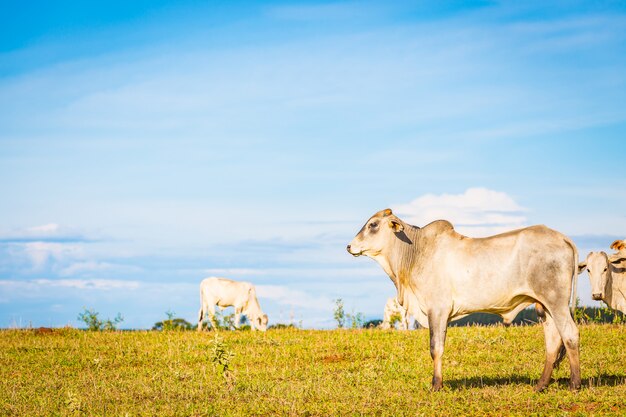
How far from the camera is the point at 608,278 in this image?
20047 millimetres

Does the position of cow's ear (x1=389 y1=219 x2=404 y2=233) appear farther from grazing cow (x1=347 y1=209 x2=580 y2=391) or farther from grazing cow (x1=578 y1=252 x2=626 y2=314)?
grazing cow (x1=578 y1=252 x2=626 y2=314)

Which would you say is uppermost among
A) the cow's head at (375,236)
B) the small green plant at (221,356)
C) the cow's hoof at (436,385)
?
the cow's head at (375,236)

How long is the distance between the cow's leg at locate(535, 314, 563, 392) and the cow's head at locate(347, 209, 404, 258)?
282cm

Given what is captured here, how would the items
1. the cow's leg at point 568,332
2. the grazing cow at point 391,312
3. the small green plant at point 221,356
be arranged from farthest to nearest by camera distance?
the grazing cow at point 391,312 < the small green plant at point 221,356 < the cow's leg at point 568,332

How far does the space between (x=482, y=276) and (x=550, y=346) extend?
1694 mm

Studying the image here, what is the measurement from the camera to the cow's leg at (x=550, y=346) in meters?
12.2

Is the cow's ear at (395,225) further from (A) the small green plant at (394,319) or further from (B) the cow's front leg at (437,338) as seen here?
(A) the small green plant at (394,319)

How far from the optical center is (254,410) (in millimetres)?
11148

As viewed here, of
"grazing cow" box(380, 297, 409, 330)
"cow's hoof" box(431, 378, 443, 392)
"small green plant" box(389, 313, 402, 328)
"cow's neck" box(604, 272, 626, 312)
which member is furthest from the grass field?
"small green plant" box(389, 313, 402, 328)

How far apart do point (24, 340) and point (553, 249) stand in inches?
599

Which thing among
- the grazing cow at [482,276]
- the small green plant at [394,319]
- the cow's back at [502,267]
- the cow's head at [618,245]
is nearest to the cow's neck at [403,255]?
the grazing cow at [482,276]

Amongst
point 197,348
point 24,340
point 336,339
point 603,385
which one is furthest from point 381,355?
point 24,340

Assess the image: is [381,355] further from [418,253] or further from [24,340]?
[24,340]

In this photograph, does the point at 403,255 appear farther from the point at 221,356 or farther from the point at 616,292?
the point at 616,292
